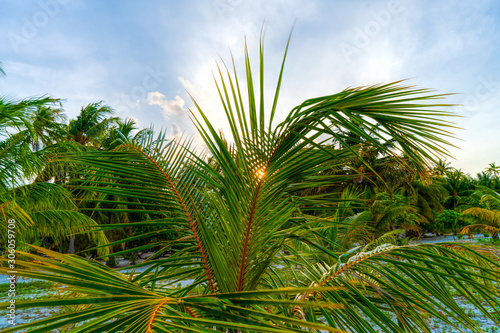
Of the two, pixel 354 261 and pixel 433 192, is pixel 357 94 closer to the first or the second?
pixel 354 261

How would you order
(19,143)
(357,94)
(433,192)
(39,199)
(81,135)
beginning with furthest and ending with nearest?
(433,192), (81,135), (39,199), (19,143), (357,94)

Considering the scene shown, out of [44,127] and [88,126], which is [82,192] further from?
[88,126]

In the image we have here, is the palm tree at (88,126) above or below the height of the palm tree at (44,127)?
above

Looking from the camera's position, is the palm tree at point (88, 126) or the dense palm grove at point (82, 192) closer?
the dense palm grove at point (82, 192)

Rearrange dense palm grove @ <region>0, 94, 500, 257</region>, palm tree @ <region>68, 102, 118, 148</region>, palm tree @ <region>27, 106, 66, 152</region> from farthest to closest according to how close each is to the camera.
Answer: palm tree @ <region>68, 102, 118, 148</region> < palm tree @ <region>27, 106, 66, 152</region> < dense palm grove @ <region>0, 94, 500, 257</region>

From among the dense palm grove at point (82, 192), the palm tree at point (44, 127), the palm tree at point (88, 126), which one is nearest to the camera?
the dense palm grove at point (82, 192)

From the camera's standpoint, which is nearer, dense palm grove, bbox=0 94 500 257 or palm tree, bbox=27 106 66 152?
dense palm grove, bbox=0 94 500 257

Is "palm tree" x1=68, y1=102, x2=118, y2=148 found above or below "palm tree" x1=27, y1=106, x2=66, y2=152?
above

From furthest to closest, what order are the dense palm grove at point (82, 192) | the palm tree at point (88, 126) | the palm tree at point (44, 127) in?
the palm tree at point (88, 126), the palm tree at point (44, 127), the dense palm grove at point (82, 192)

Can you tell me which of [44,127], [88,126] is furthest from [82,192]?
[88,126]

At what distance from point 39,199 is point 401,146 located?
5934mm

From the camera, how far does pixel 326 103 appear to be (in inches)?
46.9

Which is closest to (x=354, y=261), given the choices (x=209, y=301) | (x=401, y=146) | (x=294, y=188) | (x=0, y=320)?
(x=294, y=188)

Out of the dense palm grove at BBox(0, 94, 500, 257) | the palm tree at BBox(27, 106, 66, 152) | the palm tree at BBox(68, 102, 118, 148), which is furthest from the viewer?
the palm tree at BBox(68, 102, 118, 148)
